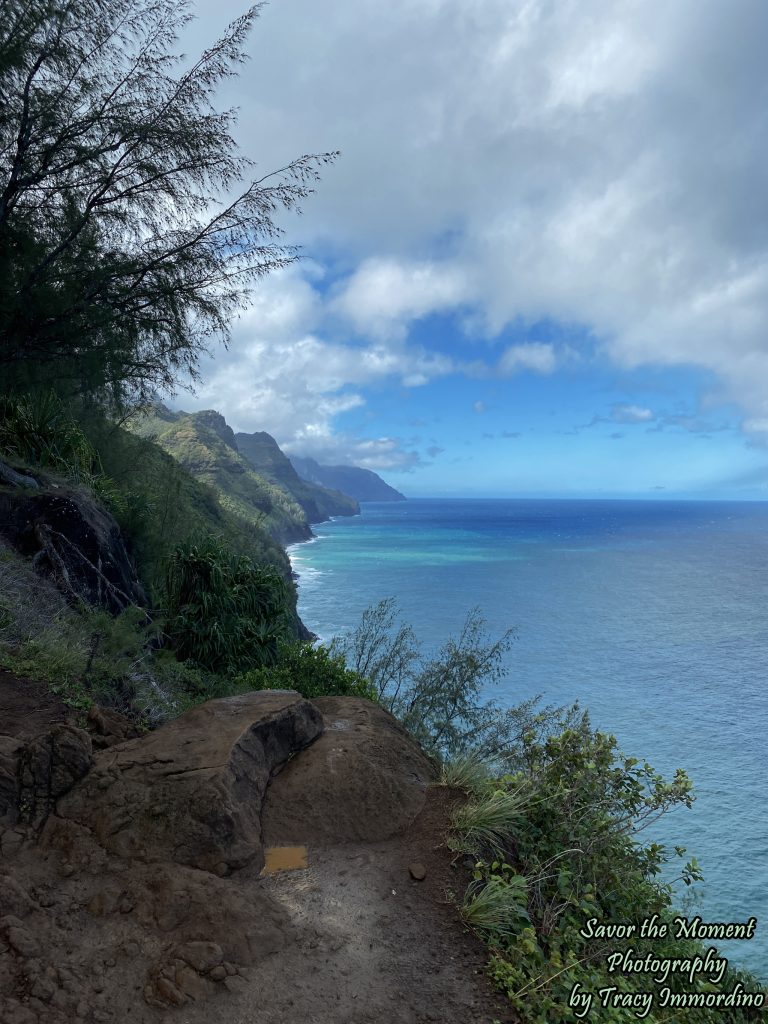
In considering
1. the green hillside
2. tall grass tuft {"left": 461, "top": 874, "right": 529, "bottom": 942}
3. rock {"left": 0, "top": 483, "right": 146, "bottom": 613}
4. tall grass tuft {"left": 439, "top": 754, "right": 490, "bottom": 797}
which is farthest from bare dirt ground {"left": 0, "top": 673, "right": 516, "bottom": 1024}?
the green hillside

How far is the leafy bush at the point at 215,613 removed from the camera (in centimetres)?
1304

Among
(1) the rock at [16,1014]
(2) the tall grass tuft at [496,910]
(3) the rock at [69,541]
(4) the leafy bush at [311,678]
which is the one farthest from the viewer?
(4) the leafy bush at [311,678]

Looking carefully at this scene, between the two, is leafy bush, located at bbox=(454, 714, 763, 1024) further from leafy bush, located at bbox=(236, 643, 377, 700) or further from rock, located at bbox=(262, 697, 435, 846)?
leafy bush, located at bbox=(236, 643, 377, 700)

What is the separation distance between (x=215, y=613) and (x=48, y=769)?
29.9 feet

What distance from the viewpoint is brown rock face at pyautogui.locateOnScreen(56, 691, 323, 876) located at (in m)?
4.10

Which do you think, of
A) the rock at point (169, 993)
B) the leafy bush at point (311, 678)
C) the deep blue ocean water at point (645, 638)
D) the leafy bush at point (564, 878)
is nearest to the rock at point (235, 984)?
the rock at point (169, 993)

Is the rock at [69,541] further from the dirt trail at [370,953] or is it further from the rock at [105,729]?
the dirt trail at [370,953]

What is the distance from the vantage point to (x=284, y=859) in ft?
14.7

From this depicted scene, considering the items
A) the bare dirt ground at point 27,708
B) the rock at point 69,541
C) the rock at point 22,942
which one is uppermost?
the rock at point 69,541

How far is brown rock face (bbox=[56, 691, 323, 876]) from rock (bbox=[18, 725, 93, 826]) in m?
0.09

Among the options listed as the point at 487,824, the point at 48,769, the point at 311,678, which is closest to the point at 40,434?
the point at 311,678

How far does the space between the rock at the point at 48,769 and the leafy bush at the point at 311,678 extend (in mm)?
6203

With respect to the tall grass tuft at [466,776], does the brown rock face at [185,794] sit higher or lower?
higher

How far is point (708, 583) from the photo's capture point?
267ft
